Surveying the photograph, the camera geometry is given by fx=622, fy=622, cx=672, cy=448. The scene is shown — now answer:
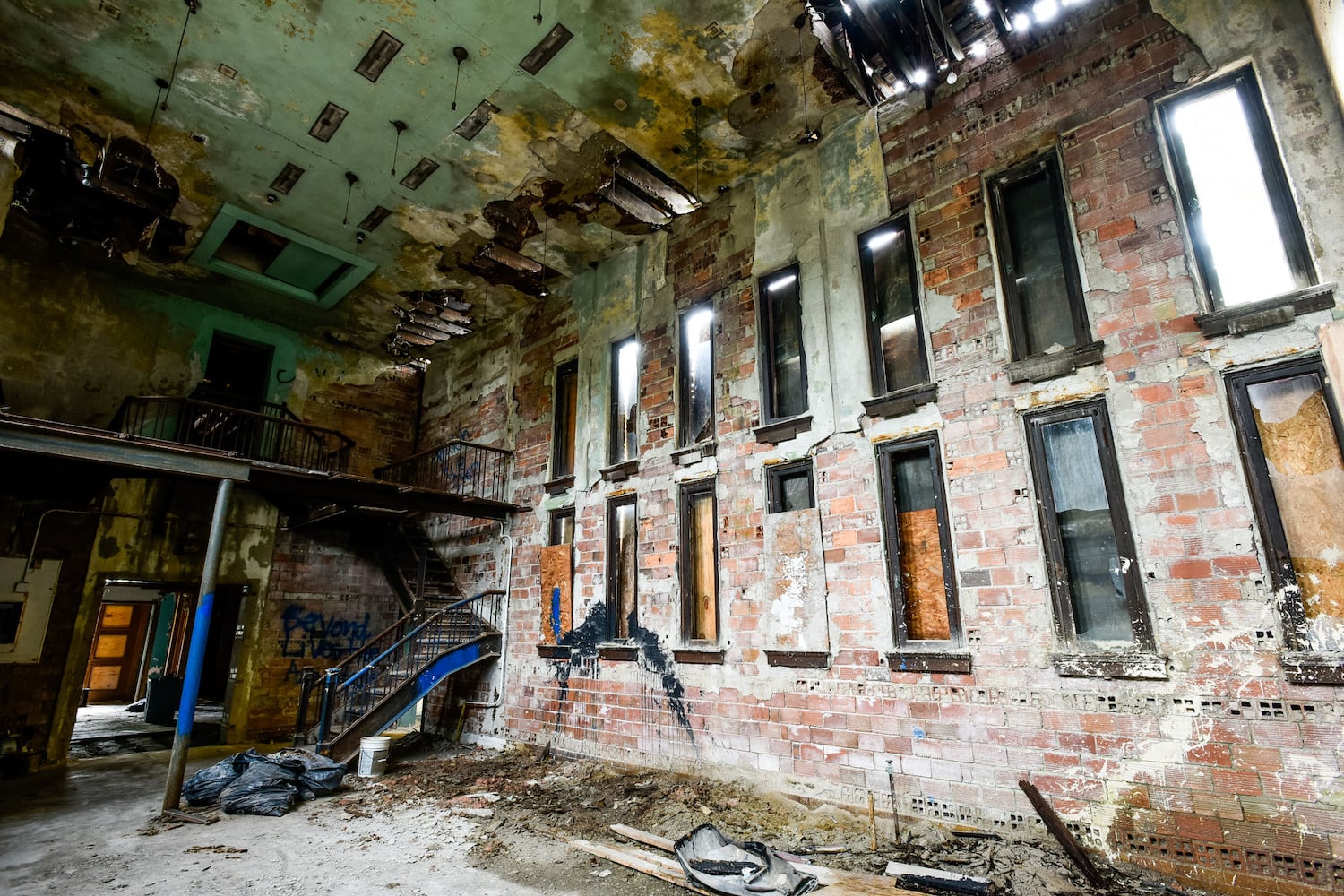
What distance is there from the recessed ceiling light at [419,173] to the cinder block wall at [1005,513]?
3.26m

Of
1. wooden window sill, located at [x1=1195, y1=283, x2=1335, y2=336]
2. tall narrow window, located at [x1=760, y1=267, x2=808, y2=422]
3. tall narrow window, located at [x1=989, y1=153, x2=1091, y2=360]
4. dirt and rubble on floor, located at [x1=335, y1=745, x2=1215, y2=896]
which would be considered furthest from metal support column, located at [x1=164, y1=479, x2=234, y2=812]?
wooden window sill, located at [x1=1195, y1=283, x2=1335, y2=336]

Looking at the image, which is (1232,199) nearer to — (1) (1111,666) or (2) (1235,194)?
(2) (1235,194)

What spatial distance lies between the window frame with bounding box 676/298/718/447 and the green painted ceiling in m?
1.45

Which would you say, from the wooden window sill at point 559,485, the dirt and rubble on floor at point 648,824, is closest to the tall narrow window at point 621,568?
the wooden window sill at point 559,485

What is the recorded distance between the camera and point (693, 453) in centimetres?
714

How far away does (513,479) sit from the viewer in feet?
31.8

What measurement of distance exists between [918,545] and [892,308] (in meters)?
2.26

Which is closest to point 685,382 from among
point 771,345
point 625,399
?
point 625,399

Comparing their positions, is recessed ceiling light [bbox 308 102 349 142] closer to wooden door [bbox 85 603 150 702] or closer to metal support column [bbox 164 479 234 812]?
metal support column [bbox 164 479 234 812]

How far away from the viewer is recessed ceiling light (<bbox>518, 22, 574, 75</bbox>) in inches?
226

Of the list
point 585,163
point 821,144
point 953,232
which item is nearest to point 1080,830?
point 953,232

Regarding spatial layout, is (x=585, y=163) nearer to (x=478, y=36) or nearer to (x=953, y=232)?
(x=478, y=36)

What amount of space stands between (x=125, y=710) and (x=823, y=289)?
17.3 meters

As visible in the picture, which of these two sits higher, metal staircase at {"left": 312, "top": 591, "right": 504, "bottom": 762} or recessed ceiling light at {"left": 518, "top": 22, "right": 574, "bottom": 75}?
recessed ceiling light at {"left": 518, "top": 22, "right": 574, "bottom": 75}
